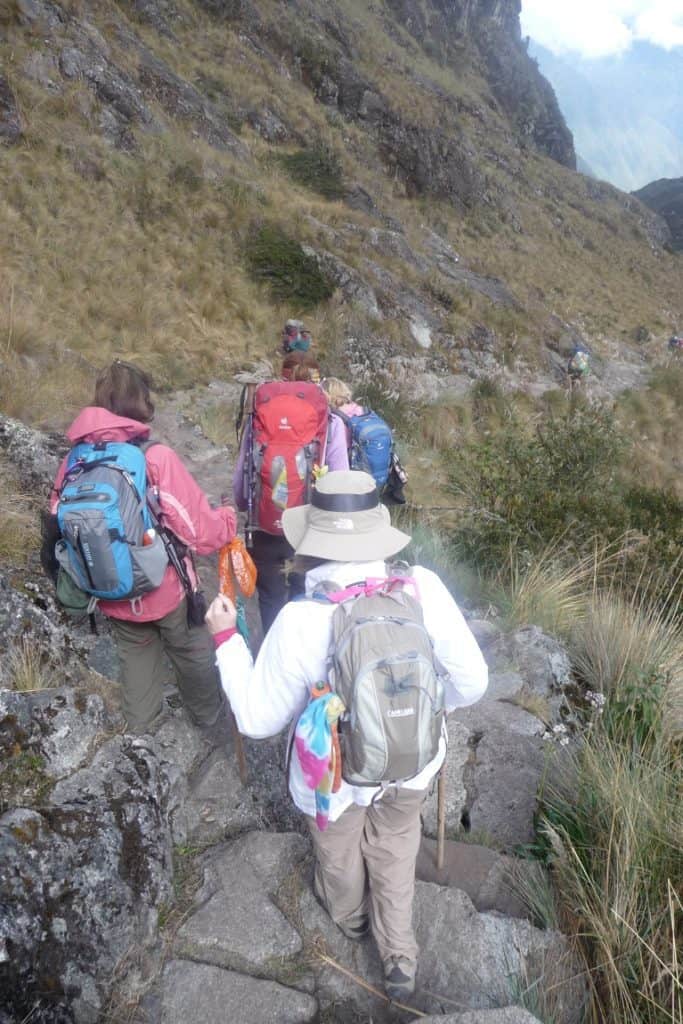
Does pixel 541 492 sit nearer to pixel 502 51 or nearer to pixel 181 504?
pixel 181 504

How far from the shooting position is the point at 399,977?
192 centimetres

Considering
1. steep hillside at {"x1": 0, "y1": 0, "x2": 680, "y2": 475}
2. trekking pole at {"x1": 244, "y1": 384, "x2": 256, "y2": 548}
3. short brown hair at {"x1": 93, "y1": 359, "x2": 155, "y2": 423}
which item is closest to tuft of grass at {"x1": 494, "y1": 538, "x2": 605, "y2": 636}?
trekking pole at {"x1": 244, "y1": 384, "x2": 256, "y2": 548}

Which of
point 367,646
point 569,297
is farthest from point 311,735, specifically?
point 569,297

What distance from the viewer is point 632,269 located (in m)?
34.4

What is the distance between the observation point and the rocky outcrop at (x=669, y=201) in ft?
224

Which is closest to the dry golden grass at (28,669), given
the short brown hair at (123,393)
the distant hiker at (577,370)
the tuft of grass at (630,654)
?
the short brown hair at (123,393)

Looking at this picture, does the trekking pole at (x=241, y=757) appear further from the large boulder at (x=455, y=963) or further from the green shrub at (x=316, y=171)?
the green shrub at (x=316, y=171)

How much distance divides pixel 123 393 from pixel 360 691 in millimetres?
1668

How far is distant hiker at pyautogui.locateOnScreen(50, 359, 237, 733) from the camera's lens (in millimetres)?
2223

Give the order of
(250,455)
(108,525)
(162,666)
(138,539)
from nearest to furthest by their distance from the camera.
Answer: (108,525)
(138,539)
(162,666)
(250,455)

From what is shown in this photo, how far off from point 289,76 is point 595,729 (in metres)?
25.7

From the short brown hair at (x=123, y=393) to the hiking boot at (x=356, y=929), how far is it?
2027mm

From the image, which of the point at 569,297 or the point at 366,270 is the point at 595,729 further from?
the point at 569,297

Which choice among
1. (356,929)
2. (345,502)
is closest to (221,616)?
(345,502)
